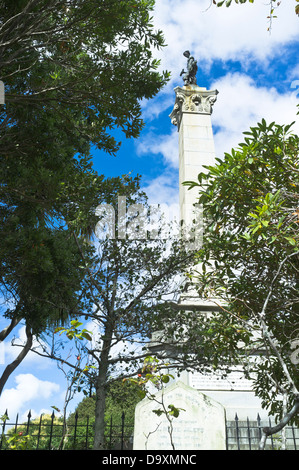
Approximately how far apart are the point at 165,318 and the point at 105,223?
3.06 meters

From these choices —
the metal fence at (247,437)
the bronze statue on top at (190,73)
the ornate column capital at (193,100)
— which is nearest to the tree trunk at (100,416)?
the metal fence at (247,437)

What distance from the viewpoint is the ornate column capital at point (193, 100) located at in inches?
741

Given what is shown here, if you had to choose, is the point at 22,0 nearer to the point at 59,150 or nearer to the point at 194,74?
the point at 59,150

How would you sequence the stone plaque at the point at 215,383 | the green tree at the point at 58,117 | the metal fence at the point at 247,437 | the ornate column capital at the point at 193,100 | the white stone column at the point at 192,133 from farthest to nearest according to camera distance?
1. the ornate column capital at the point at 193,100
2. the white stone column at the point at 192,133
3. the stone plaque at the point at 215,383
4. the metal fence at the point at 247,437
5. the green tree at the point at 58,117

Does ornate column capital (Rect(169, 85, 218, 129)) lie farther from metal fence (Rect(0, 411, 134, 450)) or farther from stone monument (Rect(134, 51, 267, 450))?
metal fence (Rect(0, 411, 134, 450))

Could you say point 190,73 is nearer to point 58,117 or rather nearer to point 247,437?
point 58,117

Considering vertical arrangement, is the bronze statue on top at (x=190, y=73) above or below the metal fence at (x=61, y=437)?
above

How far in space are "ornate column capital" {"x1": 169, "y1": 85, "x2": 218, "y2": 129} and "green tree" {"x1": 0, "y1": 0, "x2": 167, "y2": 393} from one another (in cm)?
1030

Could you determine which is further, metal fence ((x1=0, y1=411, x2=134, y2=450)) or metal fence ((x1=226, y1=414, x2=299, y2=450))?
metal fence ((x1=226, y1=414, x2=299, y2=450))

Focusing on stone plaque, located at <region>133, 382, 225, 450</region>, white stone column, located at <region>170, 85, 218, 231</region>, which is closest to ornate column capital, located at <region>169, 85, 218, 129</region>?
white stone column, located at <region>170, 85, 218, 231</region>

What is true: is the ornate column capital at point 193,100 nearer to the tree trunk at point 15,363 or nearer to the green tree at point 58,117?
the green tree at point 58,117

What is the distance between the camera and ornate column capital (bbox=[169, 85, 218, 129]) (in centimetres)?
1882

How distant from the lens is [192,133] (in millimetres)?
18188

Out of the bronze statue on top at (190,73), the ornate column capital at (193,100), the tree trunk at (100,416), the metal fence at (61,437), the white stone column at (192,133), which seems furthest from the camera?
the bronze statue on top at (190,73)
